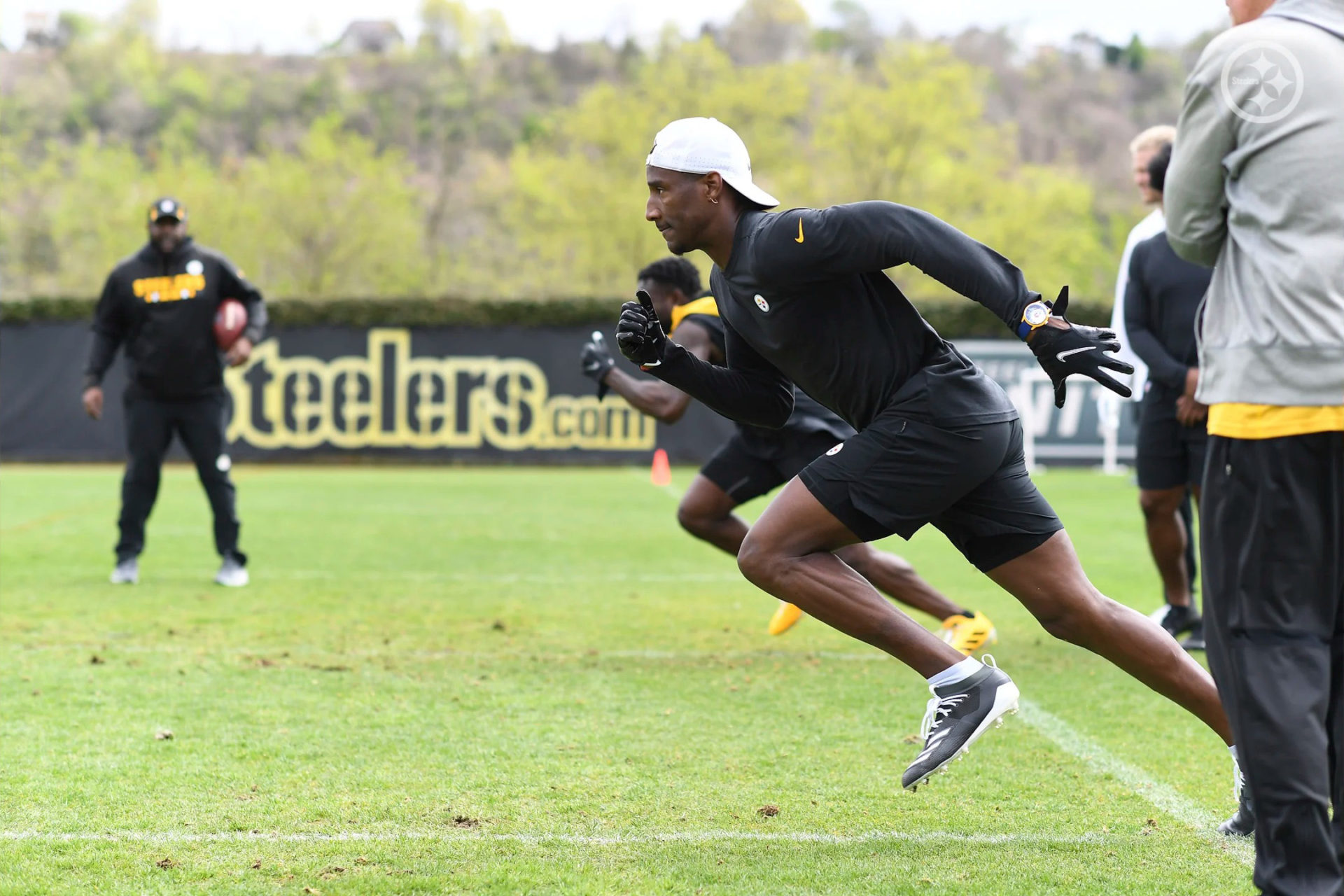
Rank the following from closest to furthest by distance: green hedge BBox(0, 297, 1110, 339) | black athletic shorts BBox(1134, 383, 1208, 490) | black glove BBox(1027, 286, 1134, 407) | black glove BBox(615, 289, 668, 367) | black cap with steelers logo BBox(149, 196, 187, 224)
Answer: black glove BBox(1027, 286, 1134, 407)
black glove BBox(615, 289, 668, 367)
black athletic shorts BBox(1134, 383, 1208, 490)
black cap with steelers logo BBox(149, 196, 187, 224)
green hedge BBox(0, 297, 1110, 339)

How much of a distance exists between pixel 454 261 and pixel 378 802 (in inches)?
1925

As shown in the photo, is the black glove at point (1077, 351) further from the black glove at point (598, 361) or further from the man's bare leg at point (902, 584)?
the man's bare leg at point (902, 584)

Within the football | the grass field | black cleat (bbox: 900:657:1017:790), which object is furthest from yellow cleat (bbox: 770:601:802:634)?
the football

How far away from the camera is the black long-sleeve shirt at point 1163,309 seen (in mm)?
7145

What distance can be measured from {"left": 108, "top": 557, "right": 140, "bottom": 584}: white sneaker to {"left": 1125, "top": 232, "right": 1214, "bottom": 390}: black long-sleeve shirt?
6404 millimetres

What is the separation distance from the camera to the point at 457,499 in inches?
667

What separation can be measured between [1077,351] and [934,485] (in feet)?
2.26

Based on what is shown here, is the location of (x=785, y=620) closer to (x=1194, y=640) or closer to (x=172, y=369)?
(x=1194, y=640)

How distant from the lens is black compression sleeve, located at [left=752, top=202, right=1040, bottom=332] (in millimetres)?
3789

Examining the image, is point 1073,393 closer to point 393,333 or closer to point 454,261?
point 393,333

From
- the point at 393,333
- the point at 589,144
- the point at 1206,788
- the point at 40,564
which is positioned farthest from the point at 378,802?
the point at 589,144

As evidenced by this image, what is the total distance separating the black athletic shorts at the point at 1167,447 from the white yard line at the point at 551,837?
3572 mm

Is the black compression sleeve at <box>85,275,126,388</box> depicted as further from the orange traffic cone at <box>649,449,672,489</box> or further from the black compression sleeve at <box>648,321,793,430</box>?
the orange traffic cone at <box>649,449,672,489</box>

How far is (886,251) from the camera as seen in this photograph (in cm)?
389
